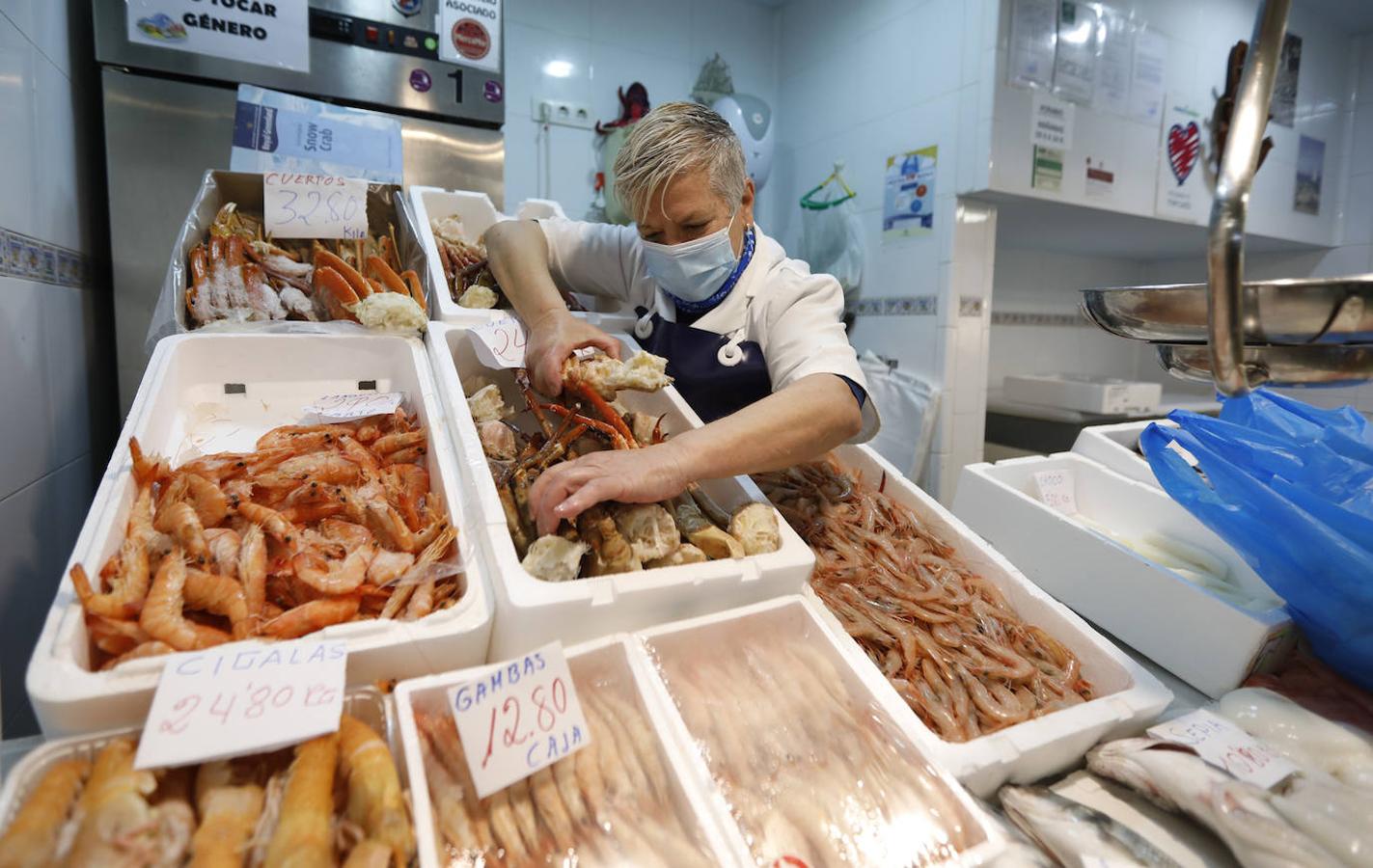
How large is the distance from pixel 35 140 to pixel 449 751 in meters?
2.23

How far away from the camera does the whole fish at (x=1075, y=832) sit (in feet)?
2.54

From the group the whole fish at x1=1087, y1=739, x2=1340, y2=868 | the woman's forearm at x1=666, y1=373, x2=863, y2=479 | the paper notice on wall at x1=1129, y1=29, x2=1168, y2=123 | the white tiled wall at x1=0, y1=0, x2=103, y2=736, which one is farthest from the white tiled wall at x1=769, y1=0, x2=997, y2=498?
the white tiled wall at x1=0, y1=0, x2=103, y2=736

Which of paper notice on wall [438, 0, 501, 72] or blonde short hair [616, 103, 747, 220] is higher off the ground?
paper notice on wall [438, 0, 501, 72]

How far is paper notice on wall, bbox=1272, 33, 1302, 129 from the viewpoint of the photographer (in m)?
4.55

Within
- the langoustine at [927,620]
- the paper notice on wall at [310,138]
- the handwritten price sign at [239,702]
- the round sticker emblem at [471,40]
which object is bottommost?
the langoustine at [927,620]

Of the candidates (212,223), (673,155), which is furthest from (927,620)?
(212,223)

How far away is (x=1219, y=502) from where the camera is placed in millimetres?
1198

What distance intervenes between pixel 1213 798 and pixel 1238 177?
73 centimetres

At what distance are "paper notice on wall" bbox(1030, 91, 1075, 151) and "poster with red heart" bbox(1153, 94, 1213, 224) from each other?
2.91 feet

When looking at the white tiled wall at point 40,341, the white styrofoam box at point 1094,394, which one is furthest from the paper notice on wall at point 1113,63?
the white tiled wall at point 40,341

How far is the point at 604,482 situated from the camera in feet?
3.21

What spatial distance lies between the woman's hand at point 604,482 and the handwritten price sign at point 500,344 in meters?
0.55

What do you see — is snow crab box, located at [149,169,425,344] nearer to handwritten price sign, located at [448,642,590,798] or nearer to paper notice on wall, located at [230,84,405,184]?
paper notice on wall, located at [230,84,405,184]

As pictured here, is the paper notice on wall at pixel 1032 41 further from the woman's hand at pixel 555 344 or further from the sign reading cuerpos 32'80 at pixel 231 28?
the sign reading cuerpos 32'80 at pixel 231 28
